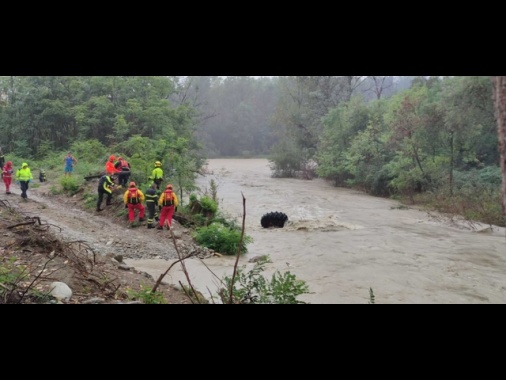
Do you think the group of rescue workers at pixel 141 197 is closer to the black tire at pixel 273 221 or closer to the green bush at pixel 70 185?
the green bush at pixel 70 185

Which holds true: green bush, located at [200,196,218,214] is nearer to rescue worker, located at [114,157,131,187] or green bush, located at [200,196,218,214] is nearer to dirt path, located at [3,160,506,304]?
dirt path, located at [3,160,506,304]

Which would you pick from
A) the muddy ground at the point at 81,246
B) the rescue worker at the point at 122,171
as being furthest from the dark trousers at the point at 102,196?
the rescue worker at the point at 122,171

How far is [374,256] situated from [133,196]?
307 inches

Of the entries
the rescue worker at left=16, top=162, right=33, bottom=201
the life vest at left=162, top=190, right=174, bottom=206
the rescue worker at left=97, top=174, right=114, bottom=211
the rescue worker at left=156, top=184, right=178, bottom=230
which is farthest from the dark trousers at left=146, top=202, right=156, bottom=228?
the rescue worker at left=16, top=162, right=33, bottom=201

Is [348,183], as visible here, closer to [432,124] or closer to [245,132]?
[432,124]

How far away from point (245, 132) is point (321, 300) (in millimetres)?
73143

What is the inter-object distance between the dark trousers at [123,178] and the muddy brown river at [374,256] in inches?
178

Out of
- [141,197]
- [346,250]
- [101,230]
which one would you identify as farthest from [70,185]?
[346,250]

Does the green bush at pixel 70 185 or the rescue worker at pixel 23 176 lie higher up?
the rescue worker at pixel 23 176

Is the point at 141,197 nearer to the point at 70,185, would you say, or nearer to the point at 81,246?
the point at 81,246

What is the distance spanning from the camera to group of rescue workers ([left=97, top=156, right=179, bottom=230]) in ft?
42.0

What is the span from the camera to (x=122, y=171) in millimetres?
16141

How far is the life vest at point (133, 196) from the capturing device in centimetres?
1330

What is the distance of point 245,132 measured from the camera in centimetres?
8094
